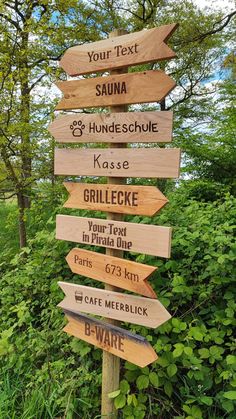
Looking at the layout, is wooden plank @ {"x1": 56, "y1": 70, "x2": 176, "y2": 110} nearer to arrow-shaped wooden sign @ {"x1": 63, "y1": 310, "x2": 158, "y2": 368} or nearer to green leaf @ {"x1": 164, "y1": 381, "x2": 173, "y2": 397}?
arrow-shaped wooden sign @ {"x1": 63, "y1": 310, "x2": 158, "y2": 368}

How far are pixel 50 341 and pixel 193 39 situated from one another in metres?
8.65

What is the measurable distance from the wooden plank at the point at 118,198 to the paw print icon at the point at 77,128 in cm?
33

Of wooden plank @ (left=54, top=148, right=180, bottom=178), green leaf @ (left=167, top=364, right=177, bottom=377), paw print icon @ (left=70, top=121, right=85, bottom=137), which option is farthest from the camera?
paw print icon @ (left=70, top=121, right=85, bottom=137)

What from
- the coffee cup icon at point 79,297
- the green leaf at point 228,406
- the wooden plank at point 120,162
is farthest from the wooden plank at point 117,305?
the wooden plank at point 120,162

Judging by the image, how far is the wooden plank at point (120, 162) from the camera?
196 cm

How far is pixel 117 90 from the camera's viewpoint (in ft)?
7.21

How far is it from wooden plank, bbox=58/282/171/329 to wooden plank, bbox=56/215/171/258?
0.30 m

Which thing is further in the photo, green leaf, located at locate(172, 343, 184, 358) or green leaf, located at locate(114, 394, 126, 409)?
green leaf, located at locate(114, 394, 126, 409)

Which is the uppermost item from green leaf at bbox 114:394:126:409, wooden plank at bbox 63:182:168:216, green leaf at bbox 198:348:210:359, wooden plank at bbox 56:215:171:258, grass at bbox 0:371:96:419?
wooden plank at bbox 63:182:168:216

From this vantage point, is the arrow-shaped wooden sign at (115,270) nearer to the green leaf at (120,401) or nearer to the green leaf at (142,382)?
the green leaf at (142,382)

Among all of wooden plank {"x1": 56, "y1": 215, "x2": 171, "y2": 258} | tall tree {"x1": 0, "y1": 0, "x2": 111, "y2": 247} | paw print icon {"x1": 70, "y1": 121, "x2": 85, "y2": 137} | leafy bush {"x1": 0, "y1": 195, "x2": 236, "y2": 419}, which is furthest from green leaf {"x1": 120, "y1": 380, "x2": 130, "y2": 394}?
tall tree {"x1": 0, "y1": 0, "x2": 111, "y2": 247}

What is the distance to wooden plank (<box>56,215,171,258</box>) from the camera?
2008 millimetres

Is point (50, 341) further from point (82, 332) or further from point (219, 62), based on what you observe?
point (219, 62)

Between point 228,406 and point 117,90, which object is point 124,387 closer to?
point 228,406
